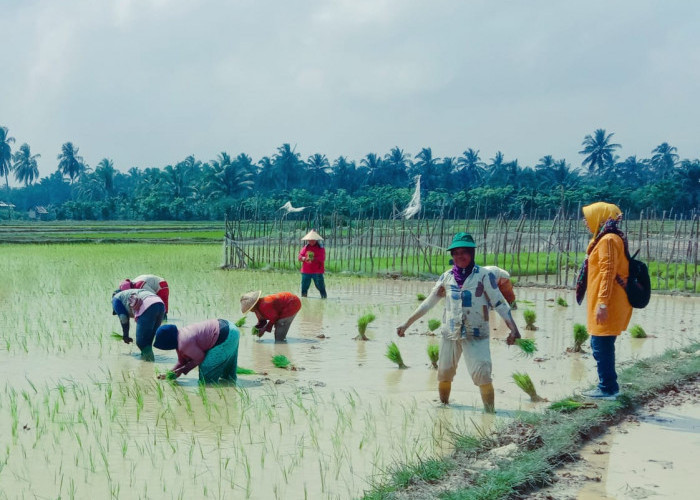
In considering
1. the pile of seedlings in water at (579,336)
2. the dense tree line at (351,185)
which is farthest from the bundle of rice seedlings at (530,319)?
the dense tree line at (351,185)

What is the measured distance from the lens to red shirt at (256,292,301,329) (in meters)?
9.02

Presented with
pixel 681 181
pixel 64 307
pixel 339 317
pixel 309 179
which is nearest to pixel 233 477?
pixel 339 317

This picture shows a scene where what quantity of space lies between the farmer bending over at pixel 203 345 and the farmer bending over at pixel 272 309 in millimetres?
2033

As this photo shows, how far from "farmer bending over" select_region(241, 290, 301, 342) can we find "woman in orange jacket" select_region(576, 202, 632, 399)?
4.02 m

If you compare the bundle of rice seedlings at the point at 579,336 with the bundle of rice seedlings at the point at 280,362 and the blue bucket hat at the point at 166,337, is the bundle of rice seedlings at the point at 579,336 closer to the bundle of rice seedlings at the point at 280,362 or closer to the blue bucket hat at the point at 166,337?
the bundle of rice seedlings at the point at 280,362

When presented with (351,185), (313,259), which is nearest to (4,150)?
(351,185)

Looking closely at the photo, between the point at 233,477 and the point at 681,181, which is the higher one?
the point at 681,181

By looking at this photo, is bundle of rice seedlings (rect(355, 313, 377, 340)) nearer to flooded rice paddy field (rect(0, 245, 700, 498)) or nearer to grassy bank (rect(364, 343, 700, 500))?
flooded rice paddy field (rect(0, 245, 700, 498))

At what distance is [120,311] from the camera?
817 cm

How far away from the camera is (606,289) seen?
580 centimetres

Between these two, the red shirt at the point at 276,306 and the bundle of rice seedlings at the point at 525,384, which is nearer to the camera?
the bundle of rice seedlings at the point at 525,384

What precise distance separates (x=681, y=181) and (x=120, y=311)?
158ft

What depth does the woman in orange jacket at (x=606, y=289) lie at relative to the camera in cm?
581

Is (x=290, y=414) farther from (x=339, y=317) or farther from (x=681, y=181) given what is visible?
(x=681, y=181)
